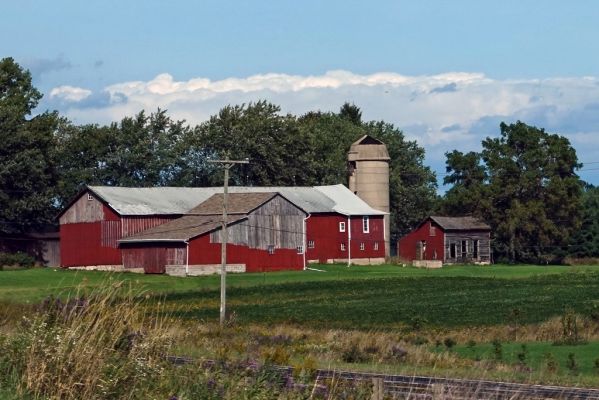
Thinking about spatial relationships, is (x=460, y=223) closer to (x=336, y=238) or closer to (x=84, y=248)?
(x=336, y=238)

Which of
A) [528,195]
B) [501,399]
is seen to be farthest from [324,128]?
[501,399]

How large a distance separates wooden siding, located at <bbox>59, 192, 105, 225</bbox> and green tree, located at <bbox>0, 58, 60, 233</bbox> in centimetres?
516

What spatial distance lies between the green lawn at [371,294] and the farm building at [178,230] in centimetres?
333

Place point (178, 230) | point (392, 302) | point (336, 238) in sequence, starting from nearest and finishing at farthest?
point (392, 302)
point (178, 230)
point (336, 238)

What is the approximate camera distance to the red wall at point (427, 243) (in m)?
100

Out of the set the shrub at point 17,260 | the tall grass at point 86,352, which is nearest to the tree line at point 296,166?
the shrub at point 17,260

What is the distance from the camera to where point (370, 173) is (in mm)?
105125

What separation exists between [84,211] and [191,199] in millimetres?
8674

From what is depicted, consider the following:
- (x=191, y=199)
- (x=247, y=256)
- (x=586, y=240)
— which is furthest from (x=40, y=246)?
(x=586, y=240)

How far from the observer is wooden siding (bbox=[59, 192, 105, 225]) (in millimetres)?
82500

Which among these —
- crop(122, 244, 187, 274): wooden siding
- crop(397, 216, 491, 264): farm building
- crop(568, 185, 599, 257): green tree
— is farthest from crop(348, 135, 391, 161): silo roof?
crop(122, 244, 187, 274): wooden siding

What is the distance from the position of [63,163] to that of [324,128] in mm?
37199

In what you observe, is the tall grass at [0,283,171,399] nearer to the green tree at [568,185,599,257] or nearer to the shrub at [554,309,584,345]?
the shrub at [554,309,584,345]

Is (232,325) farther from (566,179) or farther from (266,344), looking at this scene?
(566,179)
